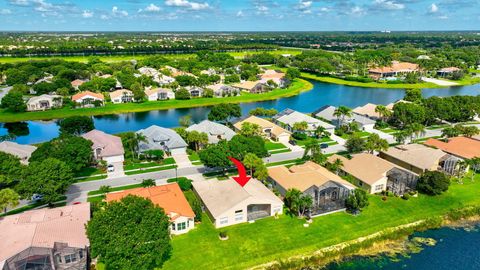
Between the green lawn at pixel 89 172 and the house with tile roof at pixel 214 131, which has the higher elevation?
the house with tile roof at pixel 214 131

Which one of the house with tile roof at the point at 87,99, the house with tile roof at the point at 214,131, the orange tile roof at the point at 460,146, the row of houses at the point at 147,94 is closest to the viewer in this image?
the orange tile roof at the point at 460,146

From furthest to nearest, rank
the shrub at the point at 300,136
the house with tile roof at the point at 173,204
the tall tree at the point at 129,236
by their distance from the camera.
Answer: the shrub at the point at 300,136 → the house with tile roof at the point at 173,204 → the tall tree at the point at 129,236

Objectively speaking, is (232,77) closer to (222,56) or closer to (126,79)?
(126,79)

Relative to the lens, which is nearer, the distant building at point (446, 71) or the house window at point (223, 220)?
the house window at point (223, 220)

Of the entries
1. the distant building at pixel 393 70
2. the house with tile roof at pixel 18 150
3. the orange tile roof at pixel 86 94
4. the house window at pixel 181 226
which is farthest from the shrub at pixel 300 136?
the distant building at pixel 393 70

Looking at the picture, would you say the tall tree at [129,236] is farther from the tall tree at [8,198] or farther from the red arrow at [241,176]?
the red arrow at [241,176]

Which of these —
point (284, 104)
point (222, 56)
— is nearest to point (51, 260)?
point (284, 104)

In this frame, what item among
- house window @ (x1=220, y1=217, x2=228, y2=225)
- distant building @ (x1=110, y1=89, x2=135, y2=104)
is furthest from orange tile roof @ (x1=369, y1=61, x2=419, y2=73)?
house window @ (x1=220, y1=217, x2=228, y2=225)

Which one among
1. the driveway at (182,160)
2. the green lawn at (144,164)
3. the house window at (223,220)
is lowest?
the green lawn at (144,164)
